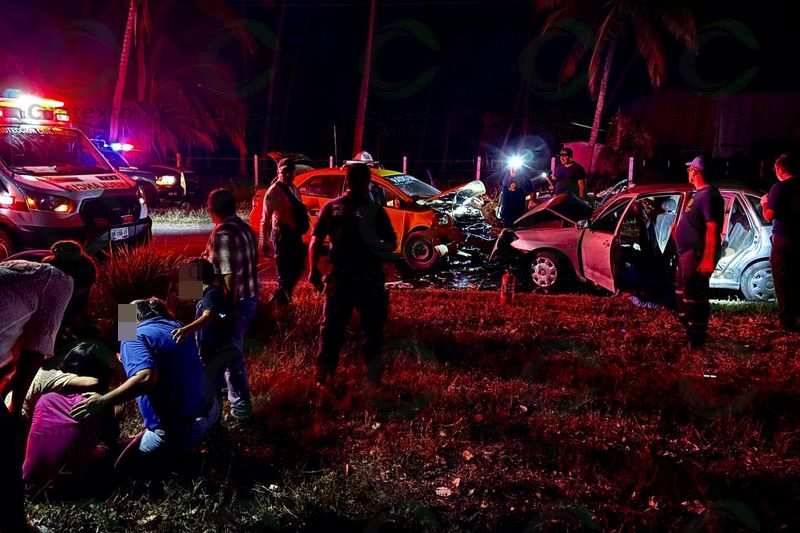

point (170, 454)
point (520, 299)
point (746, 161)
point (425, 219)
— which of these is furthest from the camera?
point (746, 161)

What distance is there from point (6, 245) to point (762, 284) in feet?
31.9

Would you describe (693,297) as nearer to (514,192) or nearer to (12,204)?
(514,192)

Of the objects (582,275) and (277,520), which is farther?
(582,275)

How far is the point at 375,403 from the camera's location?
5402 millimetres

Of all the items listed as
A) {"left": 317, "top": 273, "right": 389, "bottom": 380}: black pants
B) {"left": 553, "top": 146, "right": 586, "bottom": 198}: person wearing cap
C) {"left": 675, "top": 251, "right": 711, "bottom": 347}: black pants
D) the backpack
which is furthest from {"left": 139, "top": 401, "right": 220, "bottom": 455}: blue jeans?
{"left": 553, "top": 146, "right": 586, "bottom": 198}: person wearing cap

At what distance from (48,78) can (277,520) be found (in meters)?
29.3

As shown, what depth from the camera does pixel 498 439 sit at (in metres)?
4.84

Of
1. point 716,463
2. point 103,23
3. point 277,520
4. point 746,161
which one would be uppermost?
point 103,23

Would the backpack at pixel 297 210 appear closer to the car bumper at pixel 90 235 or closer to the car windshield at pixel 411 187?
the car bumper at pixel 90 235

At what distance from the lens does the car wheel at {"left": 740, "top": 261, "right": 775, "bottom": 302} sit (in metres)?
8.50

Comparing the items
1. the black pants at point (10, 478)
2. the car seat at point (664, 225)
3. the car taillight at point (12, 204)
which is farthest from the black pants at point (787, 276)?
the car taillight at point (12, 204)

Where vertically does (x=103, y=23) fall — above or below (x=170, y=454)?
above

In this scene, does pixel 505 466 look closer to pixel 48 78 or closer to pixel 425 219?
pixel 425 219

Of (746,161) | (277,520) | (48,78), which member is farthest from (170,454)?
(48,78)
